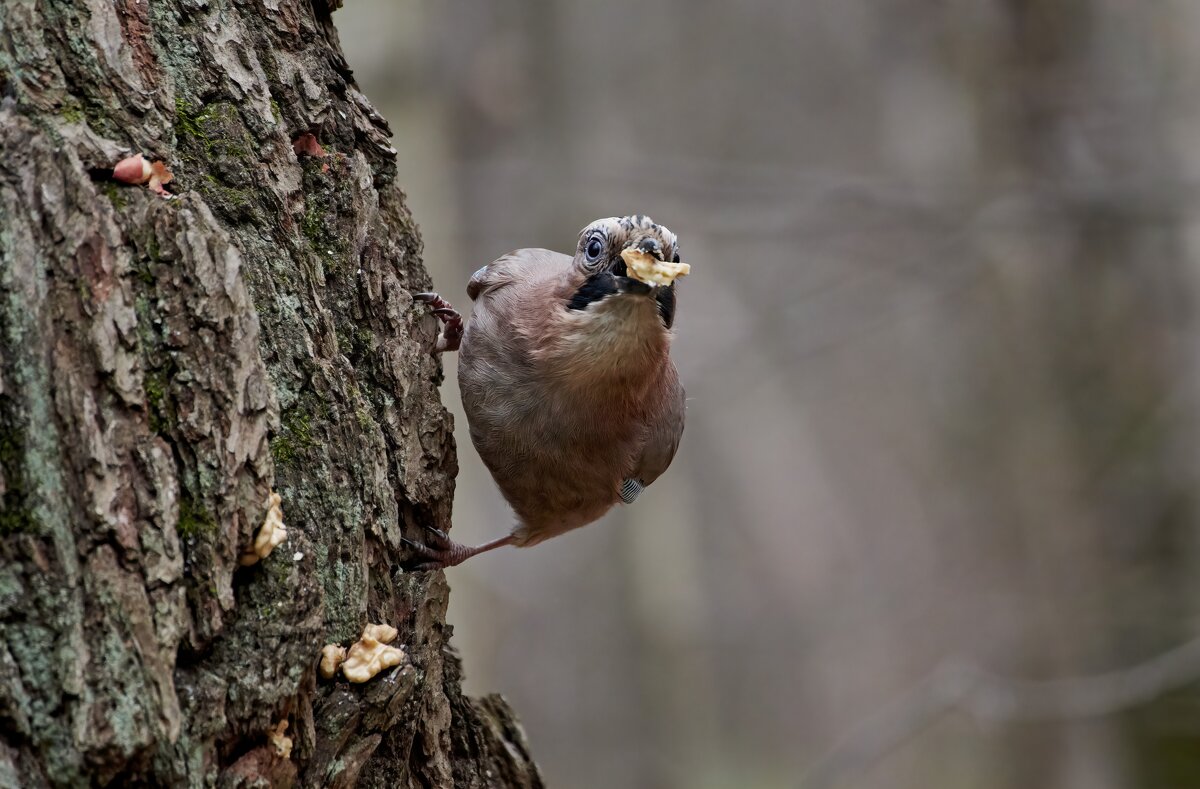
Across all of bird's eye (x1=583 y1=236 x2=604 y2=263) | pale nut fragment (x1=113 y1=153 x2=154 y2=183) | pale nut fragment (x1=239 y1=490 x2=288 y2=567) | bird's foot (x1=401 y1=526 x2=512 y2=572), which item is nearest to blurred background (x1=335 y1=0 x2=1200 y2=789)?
bird's foot (x1=401 y1=526 x2=512 y2=572)

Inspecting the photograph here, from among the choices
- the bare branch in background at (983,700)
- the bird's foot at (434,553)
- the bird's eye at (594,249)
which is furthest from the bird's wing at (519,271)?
the bare branch in background at (983,700)

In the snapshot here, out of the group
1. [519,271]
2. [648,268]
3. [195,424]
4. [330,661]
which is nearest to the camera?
[195,424]

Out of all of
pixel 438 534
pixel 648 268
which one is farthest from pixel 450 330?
pixel 438 534

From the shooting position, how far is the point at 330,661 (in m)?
2.27

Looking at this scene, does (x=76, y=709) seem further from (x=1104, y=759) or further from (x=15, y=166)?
(x=1104, y=759)

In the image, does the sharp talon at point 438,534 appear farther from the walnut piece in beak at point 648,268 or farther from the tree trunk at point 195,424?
the walnut piece in beak at point 648,268

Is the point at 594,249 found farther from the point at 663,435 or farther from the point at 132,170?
the point at 132,170

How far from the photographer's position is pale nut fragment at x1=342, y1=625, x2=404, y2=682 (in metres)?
2.29

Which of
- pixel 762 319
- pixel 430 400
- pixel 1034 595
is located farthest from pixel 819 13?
pixel 430 400

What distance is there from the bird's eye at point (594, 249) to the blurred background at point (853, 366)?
322 centimetres

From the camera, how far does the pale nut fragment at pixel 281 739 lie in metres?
2.06

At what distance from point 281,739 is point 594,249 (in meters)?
1.81

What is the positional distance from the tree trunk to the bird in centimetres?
58

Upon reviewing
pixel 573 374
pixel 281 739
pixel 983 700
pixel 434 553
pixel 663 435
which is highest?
pixel 573 374
